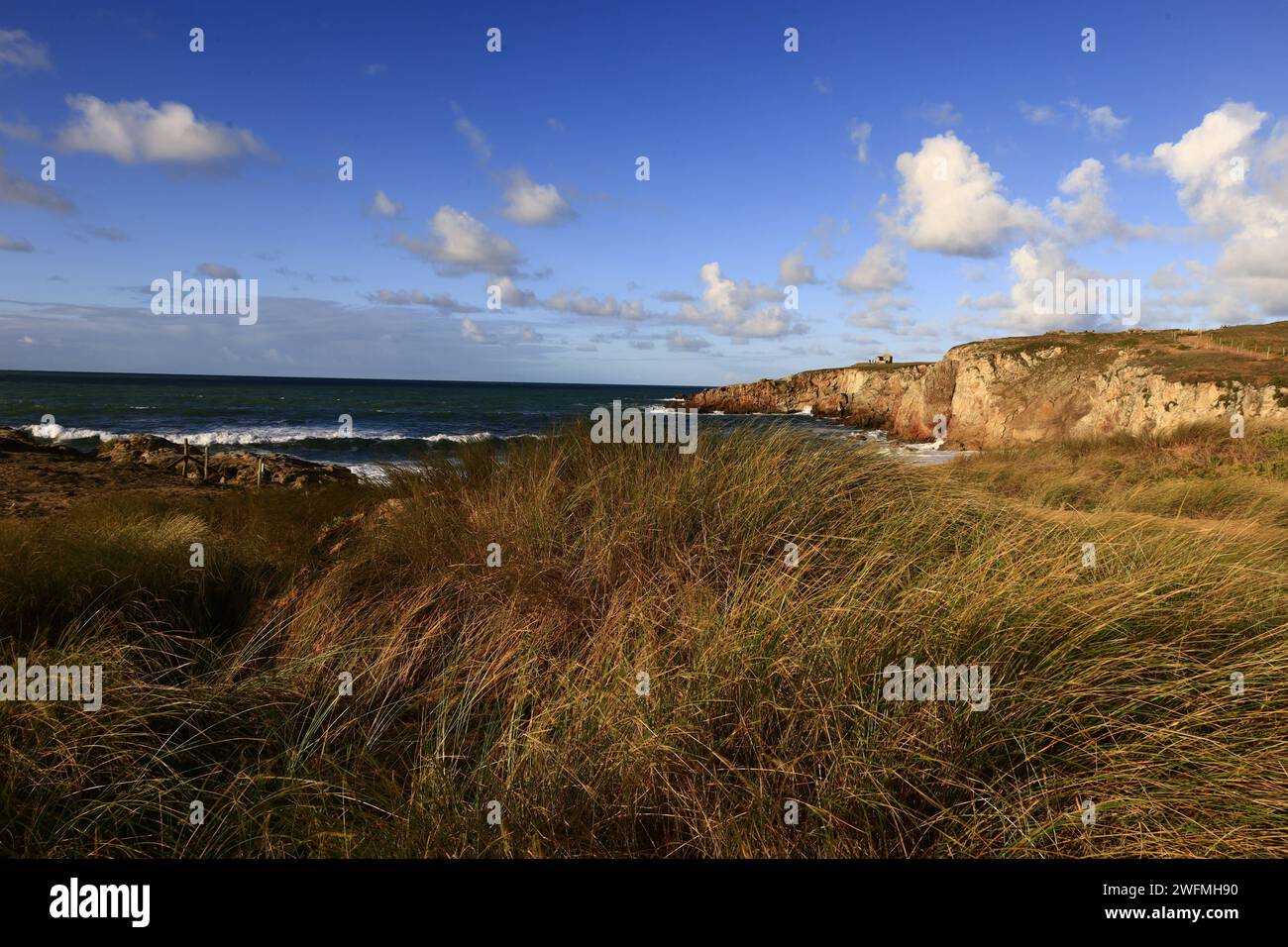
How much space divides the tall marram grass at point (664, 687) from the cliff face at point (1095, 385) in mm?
17689

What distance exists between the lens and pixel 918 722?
2363 millimetres

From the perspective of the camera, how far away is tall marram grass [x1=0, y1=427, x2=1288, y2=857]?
88.0 inches

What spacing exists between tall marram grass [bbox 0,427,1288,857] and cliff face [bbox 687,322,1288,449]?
17.7 m

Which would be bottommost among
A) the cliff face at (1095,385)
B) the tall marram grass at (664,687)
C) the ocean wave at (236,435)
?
the tall marram grass at (664,687)

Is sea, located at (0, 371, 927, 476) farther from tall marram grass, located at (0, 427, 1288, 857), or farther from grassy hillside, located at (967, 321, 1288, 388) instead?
tall marram grass, located at (0, 427, 1288, 857)

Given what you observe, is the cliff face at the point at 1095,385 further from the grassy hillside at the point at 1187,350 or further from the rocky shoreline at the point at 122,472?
the rocky shoreline at the point at 122,472

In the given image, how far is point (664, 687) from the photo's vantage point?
278cm

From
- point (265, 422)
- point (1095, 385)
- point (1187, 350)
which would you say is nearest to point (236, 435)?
point (265, 422)

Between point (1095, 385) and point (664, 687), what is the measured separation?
27824 millimetres

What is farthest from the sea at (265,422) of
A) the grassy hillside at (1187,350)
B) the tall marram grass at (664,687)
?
the tall marram grass at (664,687)

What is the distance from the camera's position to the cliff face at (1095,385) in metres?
19.2

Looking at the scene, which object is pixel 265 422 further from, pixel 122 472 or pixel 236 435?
pixel 122 472
